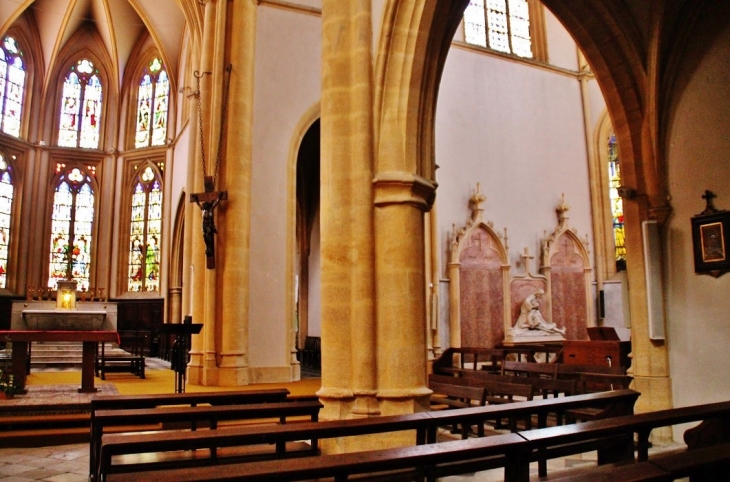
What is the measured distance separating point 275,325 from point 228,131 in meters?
3.63

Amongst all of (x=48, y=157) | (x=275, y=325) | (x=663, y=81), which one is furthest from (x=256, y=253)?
(x=48, y=157)

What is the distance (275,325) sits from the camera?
11.2 metres

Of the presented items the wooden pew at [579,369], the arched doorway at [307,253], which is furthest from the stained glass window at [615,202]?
the wooden pew at [579,369]

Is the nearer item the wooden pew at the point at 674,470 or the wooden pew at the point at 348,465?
the wooden pew at the point at 348,465

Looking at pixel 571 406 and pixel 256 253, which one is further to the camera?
pixel 256 253

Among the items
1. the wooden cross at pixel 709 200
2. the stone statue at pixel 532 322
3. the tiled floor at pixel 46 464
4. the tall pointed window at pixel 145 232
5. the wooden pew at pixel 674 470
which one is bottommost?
the tiled floor at pixel 46 464

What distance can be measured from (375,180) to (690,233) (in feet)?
12.3

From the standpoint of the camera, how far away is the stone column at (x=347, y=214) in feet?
18.9

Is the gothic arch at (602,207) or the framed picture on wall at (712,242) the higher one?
the gothic arch at (602,207)

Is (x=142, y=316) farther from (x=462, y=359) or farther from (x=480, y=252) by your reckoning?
(x=462, y=359)

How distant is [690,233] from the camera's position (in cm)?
697

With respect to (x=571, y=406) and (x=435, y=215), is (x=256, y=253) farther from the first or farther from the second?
(x=571, y=406)

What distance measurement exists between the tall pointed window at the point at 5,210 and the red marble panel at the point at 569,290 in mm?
17458

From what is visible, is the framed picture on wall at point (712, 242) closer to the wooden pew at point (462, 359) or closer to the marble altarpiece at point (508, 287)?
the wooden pew at point (462, 359)
